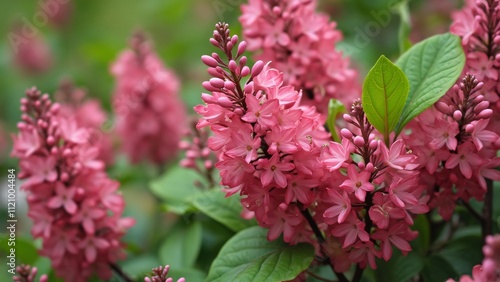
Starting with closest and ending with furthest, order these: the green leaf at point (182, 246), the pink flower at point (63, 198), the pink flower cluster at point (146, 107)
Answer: the pink flower at point (63, 198)
the green leaf at point (182, 246)
the pink flower cluster at point (146, 107)

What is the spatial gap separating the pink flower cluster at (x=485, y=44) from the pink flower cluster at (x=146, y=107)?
1.06 meters

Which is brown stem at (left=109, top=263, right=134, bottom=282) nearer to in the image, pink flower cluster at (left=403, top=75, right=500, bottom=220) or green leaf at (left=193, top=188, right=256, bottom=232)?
green leaf at (left=193, top=188, right=256, bottom=232)

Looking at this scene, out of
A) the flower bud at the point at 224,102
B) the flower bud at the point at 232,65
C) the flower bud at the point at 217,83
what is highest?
the flower bud at the point at 232,65

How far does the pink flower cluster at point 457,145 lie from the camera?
107 cm

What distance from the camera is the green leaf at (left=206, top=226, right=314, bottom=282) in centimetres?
109

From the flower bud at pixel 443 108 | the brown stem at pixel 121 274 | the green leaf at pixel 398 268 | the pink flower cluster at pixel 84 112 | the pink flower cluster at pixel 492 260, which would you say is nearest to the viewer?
the pink flower cluster at pixel 492 260

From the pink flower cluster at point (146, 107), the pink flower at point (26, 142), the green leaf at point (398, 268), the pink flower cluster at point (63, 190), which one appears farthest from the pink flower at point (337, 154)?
the pink flower cluster at point (146, 107)

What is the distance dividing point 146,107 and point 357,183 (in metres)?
1.14

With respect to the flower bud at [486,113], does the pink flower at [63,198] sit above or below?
above

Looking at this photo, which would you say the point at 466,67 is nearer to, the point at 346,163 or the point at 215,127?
the point at 346,163

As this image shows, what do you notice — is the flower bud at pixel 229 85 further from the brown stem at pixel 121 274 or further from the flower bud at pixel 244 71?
the brown stem at pixel 121 274

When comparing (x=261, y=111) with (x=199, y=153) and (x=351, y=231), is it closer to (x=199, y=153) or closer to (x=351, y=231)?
(x=351, y=231)

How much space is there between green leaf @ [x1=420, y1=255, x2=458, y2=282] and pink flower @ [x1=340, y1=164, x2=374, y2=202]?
368 mm

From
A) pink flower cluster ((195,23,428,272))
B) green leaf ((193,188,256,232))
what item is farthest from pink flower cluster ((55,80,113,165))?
pink flower cluster ((195,23,428,272))
